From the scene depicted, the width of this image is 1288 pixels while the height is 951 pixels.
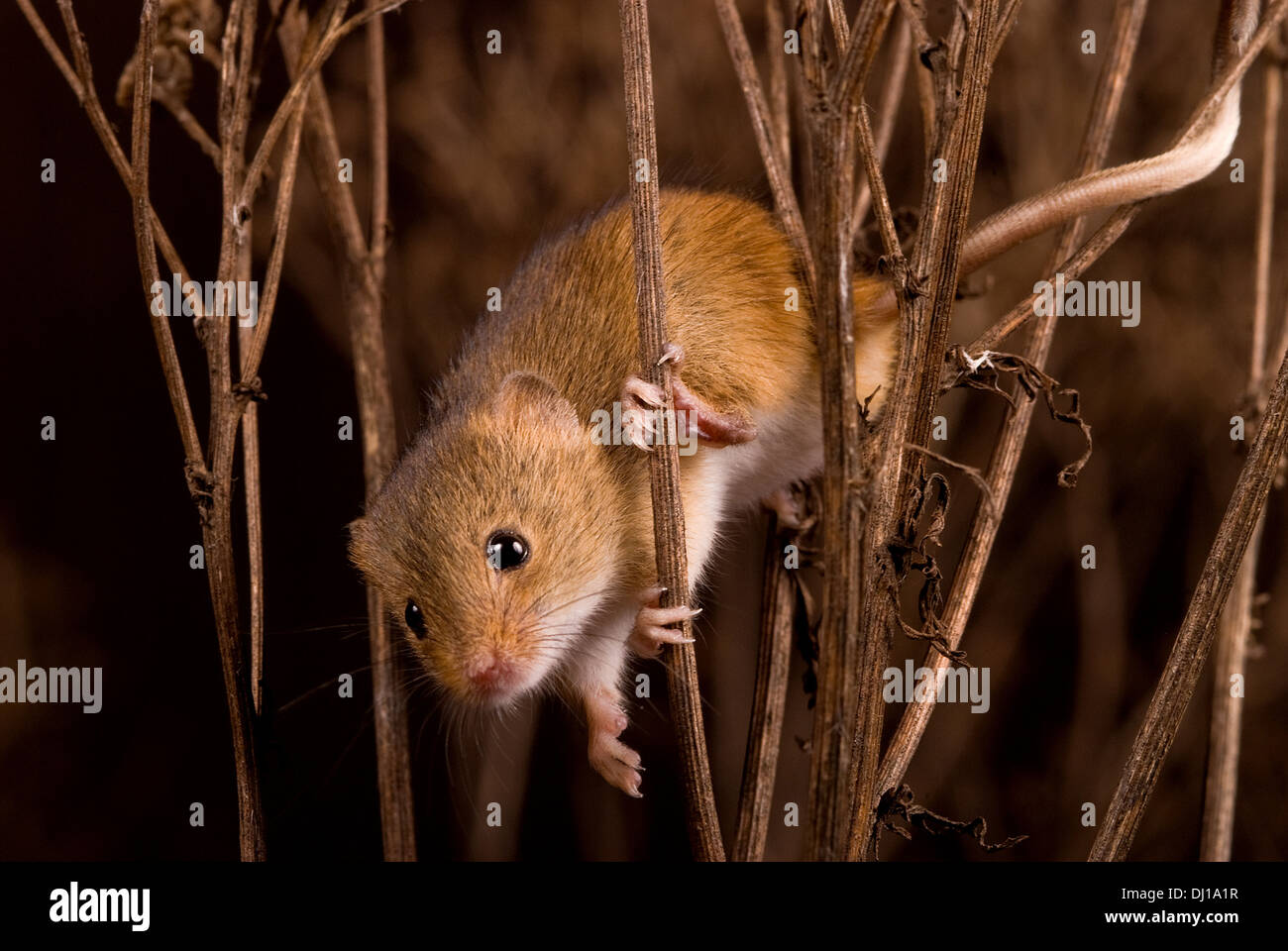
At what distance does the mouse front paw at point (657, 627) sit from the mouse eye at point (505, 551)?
186mm

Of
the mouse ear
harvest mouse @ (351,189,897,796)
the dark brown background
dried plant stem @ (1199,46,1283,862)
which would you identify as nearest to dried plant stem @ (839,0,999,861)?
harvest mouse @ (351,189,897,796)

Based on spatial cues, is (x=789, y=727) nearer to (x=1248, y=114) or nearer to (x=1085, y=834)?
(x=1085, y=834)

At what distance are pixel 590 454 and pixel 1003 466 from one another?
1.78 feet

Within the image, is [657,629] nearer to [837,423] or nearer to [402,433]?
[837,423]

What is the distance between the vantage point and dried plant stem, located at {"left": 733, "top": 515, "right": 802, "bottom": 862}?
1.52 metres

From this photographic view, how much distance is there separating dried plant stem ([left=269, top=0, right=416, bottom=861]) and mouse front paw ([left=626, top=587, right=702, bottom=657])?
0.40 m

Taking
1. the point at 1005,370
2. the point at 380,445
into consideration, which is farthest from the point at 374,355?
the point at 1005,370

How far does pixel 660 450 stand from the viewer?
48.8 inches

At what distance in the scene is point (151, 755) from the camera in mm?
2645

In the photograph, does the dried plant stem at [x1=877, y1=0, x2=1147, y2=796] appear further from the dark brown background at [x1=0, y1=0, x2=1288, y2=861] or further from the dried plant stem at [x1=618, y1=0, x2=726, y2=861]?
the dark brown background at [x1=0, y1=0, x2=1288, y2=861]

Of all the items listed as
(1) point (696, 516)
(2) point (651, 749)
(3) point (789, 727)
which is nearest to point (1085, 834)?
(3) point (789, 727)

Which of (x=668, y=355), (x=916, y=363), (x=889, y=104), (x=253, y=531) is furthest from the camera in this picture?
(x=889, y=104)

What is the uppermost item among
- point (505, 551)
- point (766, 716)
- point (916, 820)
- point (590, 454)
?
point (590, 454)

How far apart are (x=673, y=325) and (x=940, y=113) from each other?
1.62 ft
